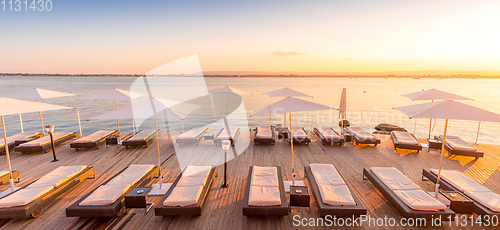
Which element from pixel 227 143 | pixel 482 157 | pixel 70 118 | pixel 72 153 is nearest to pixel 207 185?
pixel 227 143

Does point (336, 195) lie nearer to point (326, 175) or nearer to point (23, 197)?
point (326, 175)

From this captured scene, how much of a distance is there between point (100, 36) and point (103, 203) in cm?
2533

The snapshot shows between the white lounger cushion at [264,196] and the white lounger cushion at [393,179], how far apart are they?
254cm

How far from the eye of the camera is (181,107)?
548cm

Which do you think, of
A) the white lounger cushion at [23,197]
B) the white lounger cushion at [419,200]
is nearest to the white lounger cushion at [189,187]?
the white lounger cushion at [23,197]

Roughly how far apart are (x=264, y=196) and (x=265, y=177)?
840mm

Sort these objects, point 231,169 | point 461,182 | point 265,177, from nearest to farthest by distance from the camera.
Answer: point 461,182, point 265,177, point 231,169

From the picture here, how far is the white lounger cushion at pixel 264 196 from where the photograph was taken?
3736mm

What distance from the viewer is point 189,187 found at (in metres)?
4.31

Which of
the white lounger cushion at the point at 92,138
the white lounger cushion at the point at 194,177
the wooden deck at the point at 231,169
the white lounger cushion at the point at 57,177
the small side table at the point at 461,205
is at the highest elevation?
the white lounger cushion at the point at 92,138

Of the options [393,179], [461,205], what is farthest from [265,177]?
[461,205]

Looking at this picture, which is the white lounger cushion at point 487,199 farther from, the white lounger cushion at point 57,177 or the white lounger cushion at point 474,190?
the white lounger cushion at point 57,177

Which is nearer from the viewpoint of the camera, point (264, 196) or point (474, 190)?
point (264, 196)

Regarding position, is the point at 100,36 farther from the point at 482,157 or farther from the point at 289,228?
the point at 482,157
